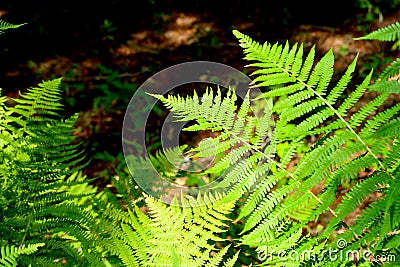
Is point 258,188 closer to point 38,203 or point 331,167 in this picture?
point 331,167

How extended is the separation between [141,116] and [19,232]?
2.52 m

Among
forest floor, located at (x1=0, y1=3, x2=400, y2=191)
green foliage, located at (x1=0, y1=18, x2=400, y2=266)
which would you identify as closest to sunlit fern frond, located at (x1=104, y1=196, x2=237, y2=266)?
green foliage, located at (x1=0, y1=18, x2=400, y2=266)

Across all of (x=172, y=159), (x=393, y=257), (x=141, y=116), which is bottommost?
(x=141, y=116)

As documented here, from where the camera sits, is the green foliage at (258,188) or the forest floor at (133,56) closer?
the green foliage at (258,188)

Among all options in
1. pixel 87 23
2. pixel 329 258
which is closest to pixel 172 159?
pixel 329 258

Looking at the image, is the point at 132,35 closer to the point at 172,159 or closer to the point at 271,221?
the point at 172,159

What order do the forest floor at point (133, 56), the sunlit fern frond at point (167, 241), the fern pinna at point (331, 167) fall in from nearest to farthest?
the fern pinna at point (331, 167) → the sunlit fern frond at point (167, 241) → the forest floor at point (133, 56)

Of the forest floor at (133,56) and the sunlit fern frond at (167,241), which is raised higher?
the sunlit fern frond at (167,241)

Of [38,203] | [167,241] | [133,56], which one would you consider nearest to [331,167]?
[167,241]

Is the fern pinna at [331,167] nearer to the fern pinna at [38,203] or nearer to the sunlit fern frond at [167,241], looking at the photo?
the sunlit fern frond at [167,241]

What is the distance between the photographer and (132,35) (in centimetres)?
526

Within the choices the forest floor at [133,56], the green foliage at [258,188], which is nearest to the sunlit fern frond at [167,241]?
the green foliage at [258,188]

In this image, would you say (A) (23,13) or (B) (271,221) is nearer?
(B) (271,221)

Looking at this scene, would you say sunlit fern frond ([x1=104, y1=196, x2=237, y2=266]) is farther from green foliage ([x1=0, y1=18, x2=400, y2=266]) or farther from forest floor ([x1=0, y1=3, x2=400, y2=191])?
forest floor ([x1=0, y1=3, x2=400, y2=191])
